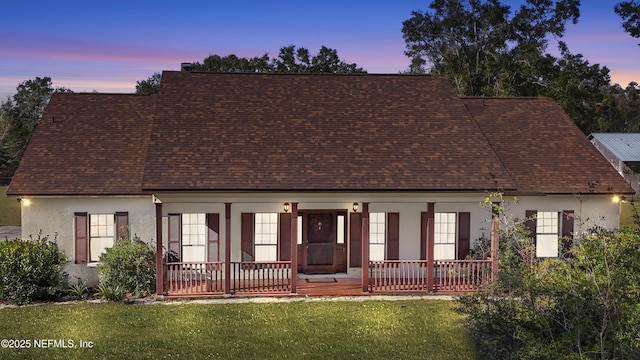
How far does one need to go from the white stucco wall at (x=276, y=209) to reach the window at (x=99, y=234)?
239 millimetres

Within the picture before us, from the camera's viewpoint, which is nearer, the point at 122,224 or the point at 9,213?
the point at 122,224

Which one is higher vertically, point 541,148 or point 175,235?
point 541,148

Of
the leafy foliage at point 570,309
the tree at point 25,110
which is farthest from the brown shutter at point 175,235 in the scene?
the tree at point 25,110

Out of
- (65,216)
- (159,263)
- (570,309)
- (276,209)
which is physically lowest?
(159,263)

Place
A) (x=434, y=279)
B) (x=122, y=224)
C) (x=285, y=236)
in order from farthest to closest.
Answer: (x=285, y=236), (x=122, y=224), (x=434, y=279)

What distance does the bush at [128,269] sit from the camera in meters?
16.3

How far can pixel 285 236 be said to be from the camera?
714 inches

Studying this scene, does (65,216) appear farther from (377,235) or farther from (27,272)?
(377,235)

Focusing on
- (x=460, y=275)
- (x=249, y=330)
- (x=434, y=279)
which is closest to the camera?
(x=249, y=330)

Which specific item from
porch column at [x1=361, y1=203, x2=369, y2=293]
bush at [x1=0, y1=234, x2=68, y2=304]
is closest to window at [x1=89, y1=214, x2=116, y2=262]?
bush at [x1=0, y1=234, x2=68, y2=304]

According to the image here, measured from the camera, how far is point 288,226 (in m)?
18.1

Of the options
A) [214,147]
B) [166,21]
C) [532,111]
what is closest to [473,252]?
[532,111]

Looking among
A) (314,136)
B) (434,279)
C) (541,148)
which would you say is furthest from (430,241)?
(541,148)

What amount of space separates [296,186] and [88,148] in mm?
7345
